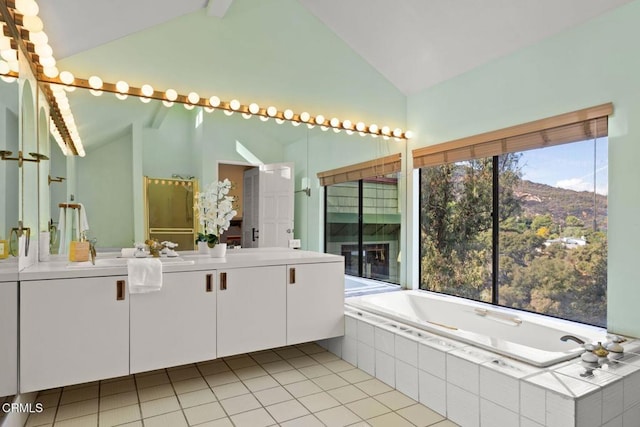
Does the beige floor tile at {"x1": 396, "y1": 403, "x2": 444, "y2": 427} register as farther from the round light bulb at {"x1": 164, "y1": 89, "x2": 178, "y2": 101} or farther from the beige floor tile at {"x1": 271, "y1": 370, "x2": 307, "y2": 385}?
the round light bulb at {"x1": 164, "y1": 89, "x2": 178, "y2": 101}

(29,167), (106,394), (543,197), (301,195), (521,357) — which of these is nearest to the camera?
(521,357)

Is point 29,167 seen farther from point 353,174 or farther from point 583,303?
point 583,303

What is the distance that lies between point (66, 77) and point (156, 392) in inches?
84.6

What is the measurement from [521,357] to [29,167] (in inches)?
114

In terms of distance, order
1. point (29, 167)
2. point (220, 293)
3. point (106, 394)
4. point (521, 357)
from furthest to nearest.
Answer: point (220, 293) → point (106, 394) → point (29, 167) → point (521, 357)

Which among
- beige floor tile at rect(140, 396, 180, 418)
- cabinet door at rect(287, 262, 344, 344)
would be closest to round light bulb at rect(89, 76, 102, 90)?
cabinet door at rect(287, 262, 344, 344)

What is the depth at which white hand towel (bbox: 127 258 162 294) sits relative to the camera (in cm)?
231

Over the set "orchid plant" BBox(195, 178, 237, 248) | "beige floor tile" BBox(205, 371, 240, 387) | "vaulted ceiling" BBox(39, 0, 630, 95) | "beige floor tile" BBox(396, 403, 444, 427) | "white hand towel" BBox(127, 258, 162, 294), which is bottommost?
"beige floor tile" BBox(205, 371, 240, 387)

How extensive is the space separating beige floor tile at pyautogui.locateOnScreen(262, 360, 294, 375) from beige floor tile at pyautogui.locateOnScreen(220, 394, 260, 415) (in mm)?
400

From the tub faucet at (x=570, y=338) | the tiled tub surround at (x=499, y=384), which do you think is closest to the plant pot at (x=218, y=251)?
the tiled tub surround at (x=499, y=384)

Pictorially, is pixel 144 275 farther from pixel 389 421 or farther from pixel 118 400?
pixel 389 421

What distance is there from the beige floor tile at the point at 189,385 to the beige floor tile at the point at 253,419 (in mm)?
481

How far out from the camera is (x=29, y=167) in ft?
7.49

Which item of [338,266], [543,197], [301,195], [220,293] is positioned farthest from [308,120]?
[543,197]
